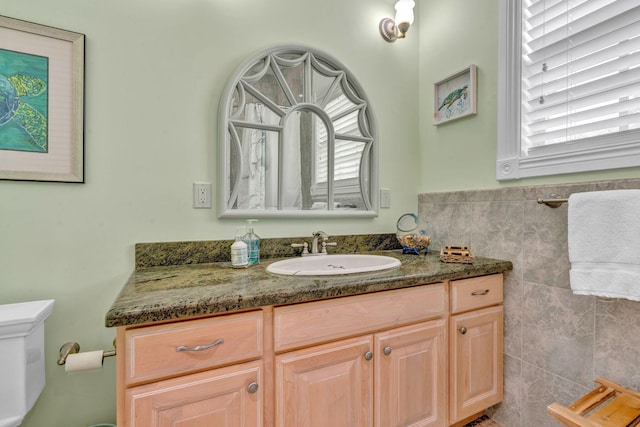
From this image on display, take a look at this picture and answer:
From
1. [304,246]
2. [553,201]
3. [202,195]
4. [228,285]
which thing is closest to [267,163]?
[202,195]

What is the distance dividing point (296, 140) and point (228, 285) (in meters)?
Result: 0.87

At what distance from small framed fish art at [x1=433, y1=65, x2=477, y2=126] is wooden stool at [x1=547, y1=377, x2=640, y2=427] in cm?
131

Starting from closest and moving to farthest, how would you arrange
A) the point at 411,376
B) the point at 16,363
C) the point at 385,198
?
the point at 16,363 < the point at 411,376 < the point at 385,198

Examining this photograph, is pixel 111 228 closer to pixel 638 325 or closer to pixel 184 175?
pixel 184 175

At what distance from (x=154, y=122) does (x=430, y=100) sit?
1.55 meters

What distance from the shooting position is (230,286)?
0.97 meters

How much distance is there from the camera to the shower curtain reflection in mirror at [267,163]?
1.46 meters

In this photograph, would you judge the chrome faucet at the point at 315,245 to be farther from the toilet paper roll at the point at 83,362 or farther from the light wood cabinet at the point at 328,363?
the toilet paper roll at the point at 83,362

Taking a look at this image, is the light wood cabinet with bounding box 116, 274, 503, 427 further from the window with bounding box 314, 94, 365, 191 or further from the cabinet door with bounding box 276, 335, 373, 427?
the window with bounding box 314, 94, 365, 191

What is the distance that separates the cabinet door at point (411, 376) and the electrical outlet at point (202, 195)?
0.93 meters

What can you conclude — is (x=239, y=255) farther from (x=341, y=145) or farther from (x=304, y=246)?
(x=341, y=145)

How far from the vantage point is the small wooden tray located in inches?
55.7

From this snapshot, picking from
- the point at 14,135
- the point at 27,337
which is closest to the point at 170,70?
the point at 14,135

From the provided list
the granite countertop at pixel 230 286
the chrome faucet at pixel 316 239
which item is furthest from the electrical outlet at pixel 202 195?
the chrome faucet at pixel 316 239
